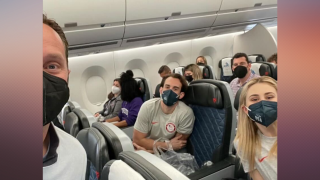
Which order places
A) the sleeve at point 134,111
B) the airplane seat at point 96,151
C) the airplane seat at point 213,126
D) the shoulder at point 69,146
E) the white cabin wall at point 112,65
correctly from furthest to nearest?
Result: the white cabin wall at point 112,65 < the sleeve at point 134,111 < the airplane seat at point 213,126 < the airplane seat at point 96,151 < the shoulder at point 69,146

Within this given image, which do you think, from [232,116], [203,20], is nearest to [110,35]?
[203,20]

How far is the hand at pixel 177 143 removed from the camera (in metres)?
2.33

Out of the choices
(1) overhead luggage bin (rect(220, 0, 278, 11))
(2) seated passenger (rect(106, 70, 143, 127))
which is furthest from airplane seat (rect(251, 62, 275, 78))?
(2) seated passenger (rect(106, 70, 143, 127))

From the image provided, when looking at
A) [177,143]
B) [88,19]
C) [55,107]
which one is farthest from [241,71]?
[55,107]

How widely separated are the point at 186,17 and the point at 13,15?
184 inches

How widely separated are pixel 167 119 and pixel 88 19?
206cm

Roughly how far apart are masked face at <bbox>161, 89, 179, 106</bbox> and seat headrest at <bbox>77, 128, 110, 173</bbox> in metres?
1.16

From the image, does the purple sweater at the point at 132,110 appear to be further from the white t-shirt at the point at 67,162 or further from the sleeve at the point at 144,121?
the white t-shirt at the point at 67,162

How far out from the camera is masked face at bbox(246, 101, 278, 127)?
120 centimetres

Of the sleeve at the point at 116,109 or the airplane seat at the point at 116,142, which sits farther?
the sleeve at the point at 116,109

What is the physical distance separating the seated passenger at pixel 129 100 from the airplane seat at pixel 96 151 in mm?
2259

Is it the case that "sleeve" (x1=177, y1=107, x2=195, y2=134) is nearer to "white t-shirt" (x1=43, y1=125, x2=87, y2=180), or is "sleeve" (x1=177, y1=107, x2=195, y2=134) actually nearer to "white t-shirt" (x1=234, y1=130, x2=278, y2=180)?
"white t-shirt" (x1=234, y1=130, x2=278, y2=180)

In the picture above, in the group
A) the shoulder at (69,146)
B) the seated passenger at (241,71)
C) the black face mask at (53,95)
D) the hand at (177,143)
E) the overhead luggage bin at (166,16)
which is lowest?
the hand at (177,143)

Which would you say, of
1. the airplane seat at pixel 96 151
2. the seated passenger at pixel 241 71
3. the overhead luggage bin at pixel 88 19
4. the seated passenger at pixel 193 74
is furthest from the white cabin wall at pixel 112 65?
the airplane seat at pixel 96 151
